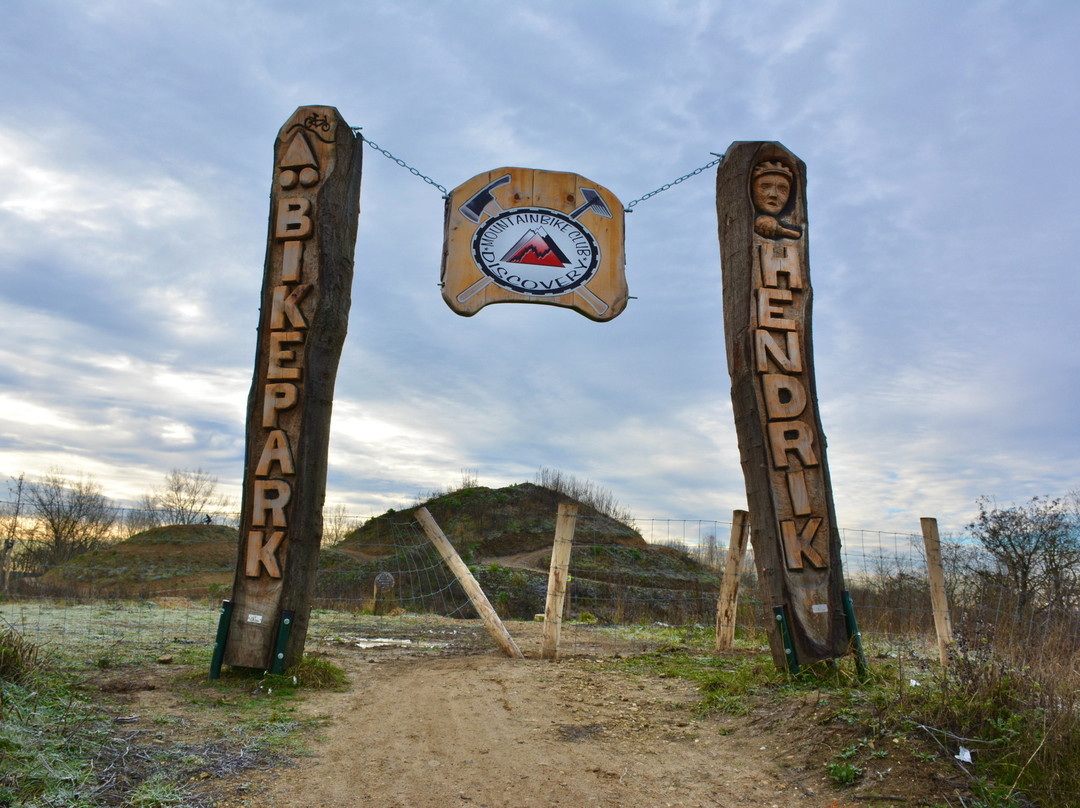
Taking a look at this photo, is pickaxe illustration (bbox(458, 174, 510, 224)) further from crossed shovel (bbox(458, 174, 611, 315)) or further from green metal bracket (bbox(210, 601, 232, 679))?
green metal bracket (bbox(210, 601, 232, 679))

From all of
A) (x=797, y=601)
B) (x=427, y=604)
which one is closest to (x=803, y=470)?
(x=797, y=601)

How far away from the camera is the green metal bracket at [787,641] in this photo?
660 cm

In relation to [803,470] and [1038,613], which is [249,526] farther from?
[1038,613]

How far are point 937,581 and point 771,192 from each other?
16.0 ft

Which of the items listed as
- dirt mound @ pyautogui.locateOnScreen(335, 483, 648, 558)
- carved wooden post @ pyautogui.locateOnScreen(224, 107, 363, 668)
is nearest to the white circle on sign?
carved wooden post @ pyautogui.locateOnScreen(224, 107, 363, 668)

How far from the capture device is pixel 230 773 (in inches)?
169

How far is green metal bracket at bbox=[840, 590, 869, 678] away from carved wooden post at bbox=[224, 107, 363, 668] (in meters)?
5.02

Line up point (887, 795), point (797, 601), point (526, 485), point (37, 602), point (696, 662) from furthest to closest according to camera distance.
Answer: point (526, 485) → point (37, 602) → point (696, 662) → point (797, 601) → point (887, 795)

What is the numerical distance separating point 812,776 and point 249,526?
5223mm

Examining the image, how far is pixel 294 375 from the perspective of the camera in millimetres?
7113

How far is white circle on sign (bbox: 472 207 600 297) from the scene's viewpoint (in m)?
8.01

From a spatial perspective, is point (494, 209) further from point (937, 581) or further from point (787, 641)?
point (937, 581)

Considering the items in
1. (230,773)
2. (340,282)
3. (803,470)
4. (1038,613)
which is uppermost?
(340,282)

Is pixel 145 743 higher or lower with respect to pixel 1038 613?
lower
